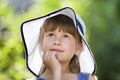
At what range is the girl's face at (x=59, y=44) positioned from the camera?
51.3 inches

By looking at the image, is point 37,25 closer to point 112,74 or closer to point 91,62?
point 91,62

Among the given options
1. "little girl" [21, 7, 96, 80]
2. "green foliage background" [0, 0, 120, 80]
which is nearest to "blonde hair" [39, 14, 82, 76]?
"little girl" [21, 7, 96, 80]

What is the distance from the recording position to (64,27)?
132 centimetres

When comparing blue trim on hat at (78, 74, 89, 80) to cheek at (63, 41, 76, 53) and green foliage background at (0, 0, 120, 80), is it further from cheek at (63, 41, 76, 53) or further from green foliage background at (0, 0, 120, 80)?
green foliage background at (0, 0, 120, 80)

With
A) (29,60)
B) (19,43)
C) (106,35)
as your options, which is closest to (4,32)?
(19,43)

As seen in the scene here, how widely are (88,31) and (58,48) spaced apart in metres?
1.58

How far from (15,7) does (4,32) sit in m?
0.23

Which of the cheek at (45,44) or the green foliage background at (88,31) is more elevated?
the cheek at (45,44)

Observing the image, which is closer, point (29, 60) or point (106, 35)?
point (29, 60)

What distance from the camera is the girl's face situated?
1303mm

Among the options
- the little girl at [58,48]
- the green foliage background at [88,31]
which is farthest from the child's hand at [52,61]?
the green foliage background at [88,31]

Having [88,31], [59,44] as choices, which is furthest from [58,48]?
[88,31]

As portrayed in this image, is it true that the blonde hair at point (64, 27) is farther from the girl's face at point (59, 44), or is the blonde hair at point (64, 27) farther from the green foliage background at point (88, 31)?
the green foliage background at point (88, 31)

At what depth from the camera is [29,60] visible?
4.41 ft
